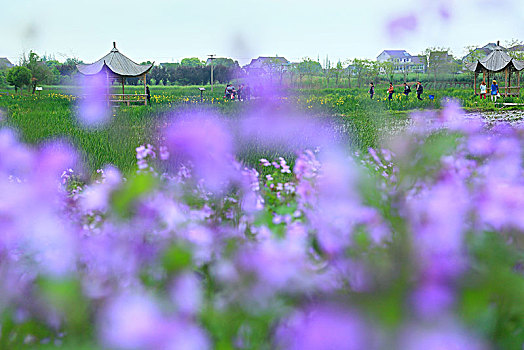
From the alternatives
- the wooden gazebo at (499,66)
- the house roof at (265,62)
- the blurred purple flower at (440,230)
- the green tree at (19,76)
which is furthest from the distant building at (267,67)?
the blurred purple flower at (440,230)

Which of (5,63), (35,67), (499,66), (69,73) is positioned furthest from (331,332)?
(5,63)

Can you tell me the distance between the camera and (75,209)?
2.13 metres

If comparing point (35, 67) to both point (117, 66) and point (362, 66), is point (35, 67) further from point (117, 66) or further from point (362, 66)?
point (362, 66)

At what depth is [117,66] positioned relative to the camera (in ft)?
73.3

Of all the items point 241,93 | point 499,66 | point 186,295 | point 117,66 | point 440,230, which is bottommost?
point 186,295

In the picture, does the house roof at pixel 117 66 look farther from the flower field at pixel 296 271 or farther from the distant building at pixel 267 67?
the flower field at pixel 296 271

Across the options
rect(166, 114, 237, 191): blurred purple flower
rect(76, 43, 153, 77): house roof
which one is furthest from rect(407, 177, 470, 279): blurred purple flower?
rect(76, 43, 153, 77): house roof

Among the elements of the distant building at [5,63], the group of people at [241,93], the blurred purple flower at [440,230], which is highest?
the distant building at [5,63]

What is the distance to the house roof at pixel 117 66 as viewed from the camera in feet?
72.6

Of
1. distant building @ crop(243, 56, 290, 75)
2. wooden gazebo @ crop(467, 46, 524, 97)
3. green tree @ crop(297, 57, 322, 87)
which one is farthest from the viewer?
green tree @ crop(297, 57, 322, 87)

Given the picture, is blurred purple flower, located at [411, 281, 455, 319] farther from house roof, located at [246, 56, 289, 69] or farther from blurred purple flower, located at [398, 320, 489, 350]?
house roof, located at [246, 56, 289, 69]

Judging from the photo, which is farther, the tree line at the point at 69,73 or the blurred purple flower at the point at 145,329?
the tree line at the point at 69,73

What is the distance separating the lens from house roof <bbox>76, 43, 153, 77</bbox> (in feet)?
72.6

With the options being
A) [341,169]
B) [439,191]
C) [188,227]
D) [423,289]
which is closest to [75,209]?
[188,227]
